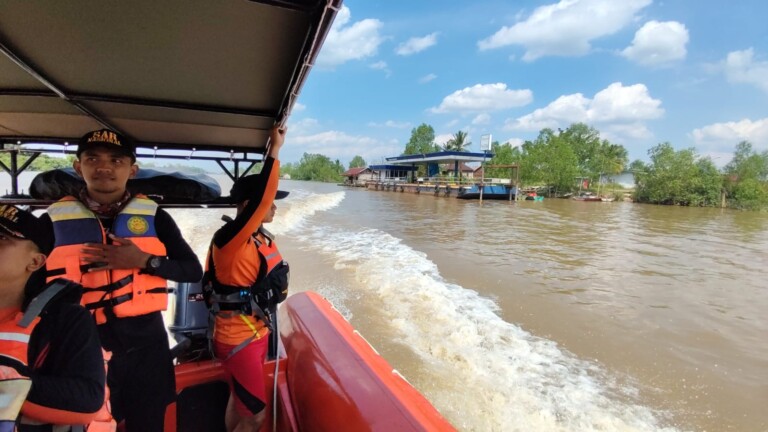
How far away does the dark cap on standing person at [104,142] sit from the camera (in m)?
1.40

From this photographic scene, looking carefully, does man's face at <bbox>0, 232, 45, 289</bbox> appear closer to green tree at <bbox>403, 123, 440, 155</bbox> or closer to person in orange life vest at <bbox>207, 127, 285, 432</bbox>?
person in orange life vest at <bbox>207, 127, 285, 432</bbox>

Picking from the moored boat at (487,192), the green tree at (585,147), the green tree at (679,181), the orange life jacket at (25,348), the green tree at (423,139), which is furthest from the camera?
the green tree at (423,139)

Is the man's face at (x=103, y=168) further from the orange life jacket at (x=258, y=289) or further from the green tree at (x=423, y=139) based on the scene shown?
the green tree at (x=423, y=139)

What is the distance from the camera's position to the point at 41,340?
85 centimetres

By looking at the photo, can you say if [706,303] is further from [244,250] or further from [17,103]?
[17,103]

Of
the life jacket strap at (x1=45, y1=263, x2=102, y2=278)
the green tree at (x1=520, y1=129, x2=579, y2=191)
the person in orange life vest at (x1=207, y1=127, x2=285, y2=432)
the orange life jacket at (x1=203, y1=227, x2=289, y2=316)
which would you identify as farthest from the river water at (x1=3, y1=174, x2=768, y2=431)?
the green tree at (x1=520, y1=129, x2=579, y2=191)

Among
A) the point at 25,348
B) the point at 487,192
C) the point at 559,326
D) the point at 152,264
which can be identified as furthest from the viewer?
→ the point at 487,192

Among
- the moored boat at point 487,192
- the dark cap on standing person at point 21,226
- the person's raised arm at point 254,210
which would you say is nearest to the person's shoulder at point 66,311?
the dark cap on standing person at point 21,226

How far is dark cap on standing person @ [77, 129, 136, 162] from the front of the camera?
4.59 ft

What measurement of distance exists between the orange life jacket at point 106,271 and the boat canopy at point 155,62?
0.62 m

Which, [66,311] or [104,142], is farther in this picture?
[104,142]

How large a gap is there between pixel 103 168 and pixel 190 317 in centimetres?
119

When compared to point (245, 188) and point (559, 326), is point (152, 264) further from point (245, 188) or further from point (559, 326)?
point (559, 326)

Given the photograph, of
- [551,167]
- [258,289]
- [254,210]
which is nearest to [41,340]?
[254,210]
